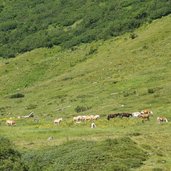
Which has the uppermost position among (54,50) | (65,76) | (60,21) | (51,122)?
(60,21)

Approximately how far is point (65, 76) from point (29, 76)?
812cm

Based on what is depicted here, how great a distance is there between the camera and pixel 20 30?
362ft

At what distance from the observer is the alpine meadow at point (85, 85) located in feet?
116

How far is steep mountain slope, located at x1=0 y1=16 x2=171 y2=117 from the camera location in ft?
193

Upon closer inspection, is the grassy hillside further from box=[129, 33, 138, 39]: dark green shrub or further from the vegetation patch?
the vegetation patch

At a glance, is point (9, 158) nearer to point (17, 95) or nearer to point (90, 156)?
point (90, 156)

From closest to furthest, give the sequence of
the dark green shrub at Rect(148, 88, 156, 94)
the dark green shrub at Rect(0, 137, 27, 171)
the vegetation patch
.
Answer: the dark green shrub at Rect(0, 137, 27, 171) < the vegetation patch < the dark green shrub at Rect(148, 88, 156, 94)

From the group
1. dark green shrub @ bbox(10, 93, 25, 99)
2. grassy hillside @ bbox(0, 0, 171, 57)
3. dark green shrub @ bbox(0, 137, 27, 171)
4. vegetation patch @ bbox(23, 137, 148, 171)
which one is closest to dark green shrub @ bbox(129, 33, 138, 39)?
grassy hillside @ bbox(0, 0, 171, 57)

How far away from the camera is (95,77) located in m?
72.8

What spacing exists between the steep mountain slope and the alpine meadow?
0.13 metres

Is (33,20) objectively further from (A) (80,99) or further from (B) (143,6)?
(A) (80,99)

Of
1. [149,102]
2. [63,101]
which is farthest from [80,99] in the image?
[149,102]

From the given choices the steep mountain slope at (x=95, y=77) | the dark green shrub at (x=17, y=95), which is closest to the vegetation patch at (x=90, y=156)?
the steep mountain slope at (x=95, y=77)

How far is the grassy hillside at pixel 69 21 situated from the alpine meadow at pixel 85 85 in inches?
6.9
